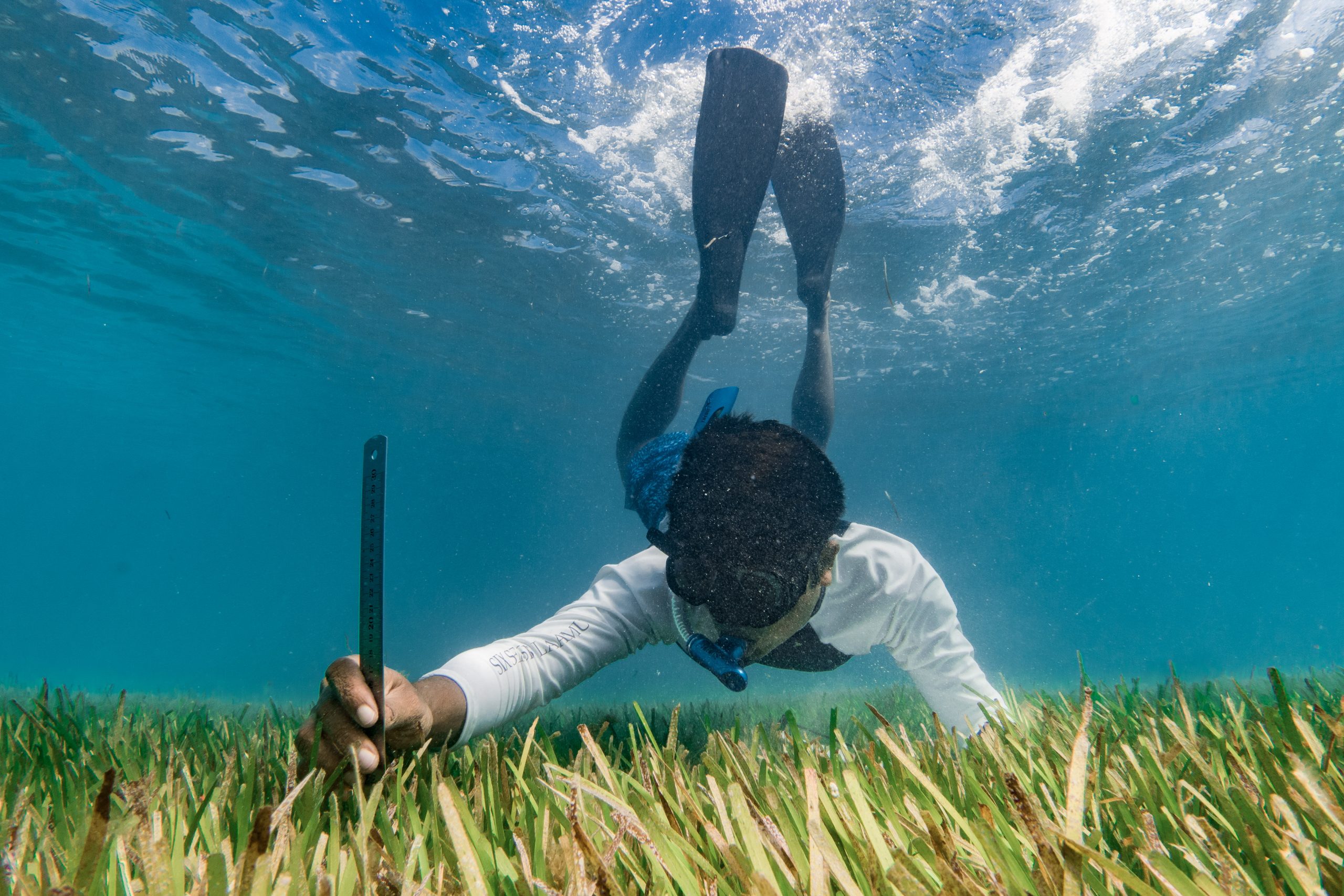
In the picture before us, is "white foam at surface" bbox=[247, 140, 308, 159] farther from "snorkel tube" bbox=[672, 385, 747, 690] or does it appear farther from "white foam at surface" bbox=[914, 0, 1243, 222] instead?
"snorkel tube" bbox=[672, 385, 747, 690]

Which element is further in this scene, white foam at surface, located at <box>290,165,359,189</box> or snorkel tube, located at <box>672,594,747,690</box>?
white foam at surface, located at <box>290,165,359,189</box>

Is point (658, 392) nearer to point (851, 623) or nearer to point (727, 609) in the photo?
point (851, 623)

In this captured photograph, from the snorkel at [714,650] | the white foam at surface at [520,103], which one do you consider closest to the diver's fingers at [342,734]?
the snorkel at [714,650]

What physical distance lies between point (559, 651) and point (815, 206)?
22.0 feet

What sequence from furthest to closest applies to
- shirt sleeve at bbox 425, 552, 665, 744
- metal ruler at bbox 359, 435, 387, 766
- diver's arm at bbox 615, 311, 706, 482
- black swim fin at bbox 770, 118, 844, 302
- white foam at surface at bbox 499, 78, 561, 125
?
1. white foam at surface at bbox 499, 78, 561, 125
2. black swim fin at bbox 770, 118, 844, 302
3. diver's arm at bbox 615, 311, 706, 482
4. shirt sleeve at bbox 425, 552, 665, 744
5. metal ruler at bbox 359, 435, 387, 766

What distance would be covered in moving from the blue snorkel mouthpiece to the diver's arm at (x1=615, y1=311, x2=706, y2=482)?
4.34 metres

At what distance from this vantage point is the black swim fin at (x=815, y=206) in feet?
24.9

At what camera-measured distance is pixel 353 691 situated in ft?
5.59

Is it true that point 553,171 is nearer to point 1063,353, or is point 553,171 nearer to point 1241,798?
point 1241,798

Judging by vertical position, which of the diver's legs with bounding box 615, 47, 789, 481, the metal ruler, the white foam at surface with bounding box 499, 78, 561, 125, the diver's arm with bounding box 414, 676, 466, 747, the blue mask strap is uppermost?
the white foam at surface with bounding box 499, 78, 561, 125

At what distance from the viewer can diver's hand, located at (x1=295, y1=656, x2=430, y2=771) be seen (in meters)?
1.70

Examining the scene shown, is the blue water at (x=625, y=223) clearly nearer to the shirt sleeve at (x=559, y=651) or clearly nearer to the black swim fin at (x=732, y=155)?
the shirt sleeve at (x=559, y=651)

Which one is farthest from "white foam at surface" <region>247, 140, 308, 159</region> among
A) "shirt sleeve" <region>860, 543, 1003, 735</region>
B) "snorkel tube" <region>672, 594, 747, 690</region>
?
"shirt sleeve" <region>860, 543, 1003, 735</region>

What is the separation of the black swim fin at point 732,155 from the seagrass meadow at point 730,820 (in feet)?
18.3
